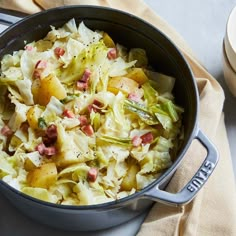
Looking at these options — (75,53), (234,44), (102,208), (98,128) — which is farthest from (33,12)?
(102,208)

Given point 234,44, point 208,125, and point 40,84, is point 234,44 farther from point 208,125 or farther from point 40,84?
point 40,84

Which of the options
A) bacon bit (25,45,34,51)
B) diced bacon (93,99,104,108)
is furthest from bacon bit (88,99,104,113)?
bacon bit (25,45,34,51)

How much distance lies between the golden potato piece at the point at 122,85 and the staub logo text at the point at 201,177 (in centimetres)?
28

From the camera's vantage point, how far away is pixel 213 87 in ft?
5.03

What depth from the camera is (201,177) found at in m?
1.22

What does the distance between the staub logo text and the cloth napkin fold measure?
0.14 metres

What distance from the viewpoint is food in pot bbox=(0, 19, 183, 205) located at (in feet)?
4.20

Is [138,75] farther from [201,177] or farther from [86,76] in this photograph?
[201,177]

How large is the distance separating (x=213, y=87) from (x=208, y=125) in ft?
0.40

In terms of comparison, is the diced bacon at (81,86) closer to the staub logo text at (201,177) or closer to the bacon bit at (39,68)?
the bacon bit at (39,68)

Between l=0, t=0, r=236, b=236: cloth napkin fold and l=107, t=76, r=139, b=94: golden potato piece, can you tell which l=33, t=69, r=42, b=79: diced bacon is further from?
l=0, t=0, r=236, b=236: cloth napkin fold

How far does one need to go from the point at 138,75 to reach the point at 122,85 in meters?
0.06

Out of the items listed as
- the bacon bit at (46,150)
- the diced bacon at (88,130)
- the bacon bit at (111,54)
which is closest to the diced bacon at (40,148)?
the bacon bit at (46,150)

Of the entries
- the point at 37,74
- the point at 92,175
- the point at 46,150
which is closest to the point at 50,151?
the point at 46,150
